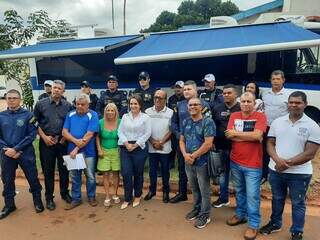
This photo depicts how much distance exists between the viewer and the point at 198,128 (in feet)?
13.2

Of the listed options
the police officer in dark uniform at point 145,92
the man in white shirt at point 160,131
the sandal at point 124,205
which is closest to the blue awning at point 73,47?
the police officer in dark uniform at point 145,92

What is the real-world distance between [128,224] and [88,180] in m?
0.92

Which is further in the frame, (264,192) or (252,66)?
(252,66)

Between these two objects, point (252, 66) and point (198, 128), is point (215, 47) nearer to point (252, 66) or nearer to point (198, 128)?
point (252, 66)

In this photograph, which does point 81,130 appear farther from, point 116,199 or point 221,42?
point 221,42

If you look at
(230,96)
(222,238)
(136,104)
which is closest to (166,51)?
(136,104)

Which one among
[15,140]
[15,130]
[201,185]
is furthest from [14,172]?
[201,185]

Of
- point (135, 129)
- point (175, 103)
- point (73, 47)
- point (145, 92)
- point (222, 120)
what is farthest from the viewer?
point (73, 47)

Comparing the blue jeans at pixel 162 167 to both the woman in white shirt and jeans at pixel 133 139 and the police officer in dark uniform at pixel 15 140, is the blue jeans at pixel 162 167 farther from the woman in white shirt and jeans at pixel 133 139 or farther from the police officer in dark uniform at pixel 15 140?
the police officer in dark uniform at pixel 15 140

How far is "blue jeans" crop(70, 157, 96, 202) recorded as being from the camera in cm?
478

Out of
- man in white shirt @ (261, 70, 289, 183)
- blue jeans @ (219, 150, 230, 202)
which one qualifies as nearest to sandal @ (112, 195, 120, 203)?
blue jeans @ (219, 150, 230, 202)

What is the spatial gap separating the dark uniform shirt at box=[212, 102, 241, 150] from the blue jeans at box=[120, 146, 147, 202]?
3.37 ft

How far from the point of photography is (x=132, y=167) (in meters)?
4.75

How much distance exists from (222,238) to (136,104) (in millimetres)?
1919
